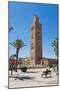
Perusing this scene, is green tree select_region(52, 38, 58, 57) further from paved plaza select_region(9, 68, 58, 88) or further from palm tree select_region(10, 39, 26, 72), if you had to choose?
palm tree select_region(10, 39, 26, 72)

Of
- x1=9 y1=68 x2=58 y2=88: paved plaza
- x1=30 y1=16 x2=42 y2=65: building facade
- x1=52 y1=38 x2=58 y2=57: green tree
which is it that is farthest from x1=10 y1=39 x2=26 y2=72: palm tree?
x1=52 y1=38 x2=58 y2=57: green tree

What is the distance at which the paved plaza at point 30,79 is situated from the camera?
93.8 inches

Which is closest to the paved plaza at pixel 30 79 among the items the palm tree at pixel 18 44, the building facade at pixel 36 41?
the building facade at pixel 36 41

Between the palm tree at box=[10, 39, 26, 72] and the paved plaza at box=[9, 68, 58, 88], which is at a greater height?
the palm tree at box=[10, 39, 26, 72]

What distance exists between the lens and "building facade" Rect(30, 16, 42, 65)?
2464 millimetres

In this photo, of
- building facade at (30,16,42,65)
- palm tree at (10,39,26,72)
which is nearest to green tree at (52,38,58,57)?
building facade at (30,16,42,65)

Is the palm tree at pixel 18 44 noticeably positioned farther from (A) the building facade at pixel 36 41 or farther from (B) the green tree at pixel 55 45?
(B) the green tree at pixel 55 45

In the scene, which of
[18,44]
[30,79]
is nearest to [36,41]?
[18,44]

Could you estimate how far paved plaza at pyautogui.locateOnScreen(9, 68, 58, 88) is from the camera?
93.8 inches

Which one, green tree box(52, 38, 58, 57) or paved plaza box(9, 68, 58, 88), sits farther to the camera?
green tree box(52, 38, 58, 57)

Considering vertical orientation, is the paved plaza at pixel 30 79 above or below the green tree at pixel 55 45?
below

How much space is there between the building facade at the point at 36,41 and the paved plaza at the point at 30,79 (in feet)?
0.41

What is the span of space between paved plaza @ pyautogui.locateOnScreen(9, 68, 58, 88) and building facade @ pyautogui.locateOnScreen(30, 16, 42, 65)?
0.12 m

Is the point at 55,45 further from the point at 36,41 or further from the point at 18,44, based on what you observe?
the point at 18,44
